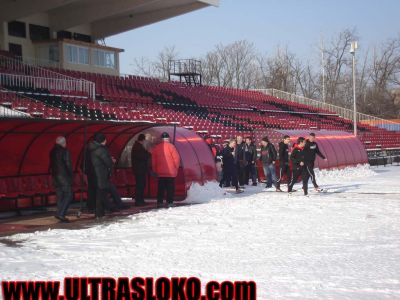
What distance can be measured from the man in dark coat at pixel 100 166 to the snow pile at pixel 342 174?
11.7m

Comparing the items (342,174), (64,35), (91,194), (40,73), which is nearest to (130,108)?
(40,73)

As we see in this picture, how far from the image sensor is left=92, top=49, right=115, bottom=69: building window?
38.8 meters

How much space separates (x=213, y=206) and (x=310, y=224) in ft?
12.1

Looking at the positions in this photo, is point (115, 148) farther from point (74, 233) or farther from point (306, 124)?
point (306, 124)

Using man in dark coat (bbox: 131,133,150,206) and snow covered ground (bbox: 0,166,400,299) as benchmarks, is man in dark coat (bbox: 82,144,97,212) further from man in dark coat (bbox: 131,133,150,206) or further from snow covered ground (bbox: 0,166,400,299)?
man in dark coat (bbox: 131,133,150,206)

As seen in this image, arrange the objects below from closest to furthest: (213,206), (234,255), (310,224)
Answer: (234,255) < (310,224) < (213,206)

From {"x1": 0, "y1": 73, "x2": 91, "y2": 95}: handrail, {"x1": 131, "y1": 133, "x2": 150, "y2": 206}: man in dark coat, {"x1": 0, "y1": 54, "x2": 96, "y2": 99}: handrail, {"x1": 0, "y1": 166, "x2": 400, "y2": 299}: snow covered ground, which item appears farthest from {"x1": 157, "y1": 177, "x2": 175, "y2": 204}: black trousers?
{"x1": 0, "y1": 54, "x2": 96, "y2": 99}: handrail

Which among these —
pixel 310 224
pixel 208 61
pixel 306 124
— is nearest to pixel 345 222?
pixel 310 224

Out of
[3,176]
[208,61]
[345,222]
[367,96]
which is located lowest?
[345,222]

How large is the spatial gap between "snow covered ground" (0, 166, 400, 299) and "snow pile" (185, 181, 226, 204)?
1747 mm

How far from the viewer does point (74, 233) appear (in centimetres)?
1057

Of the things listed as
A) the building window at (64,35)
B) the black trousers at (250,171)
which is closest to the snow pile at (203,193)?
the black trousers at (250,171)

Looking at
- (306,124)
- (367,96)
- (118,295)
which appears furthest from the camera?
(367,96)

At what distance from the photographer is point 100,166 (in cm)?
1237
